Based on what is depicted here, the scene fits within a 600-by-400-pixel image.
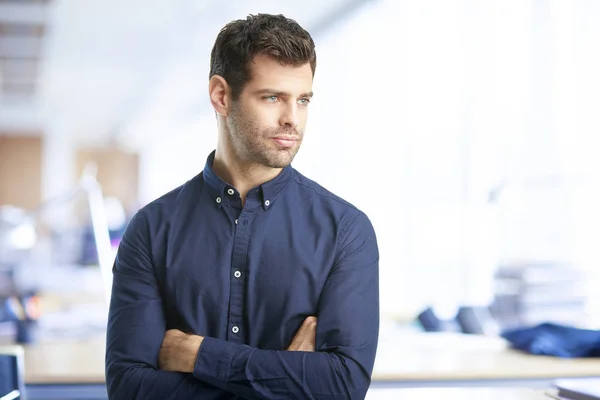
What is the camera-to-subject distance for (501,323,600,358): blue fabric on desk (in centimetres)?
273

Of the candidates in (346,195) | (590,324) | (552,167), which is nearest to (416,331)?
(590,324)

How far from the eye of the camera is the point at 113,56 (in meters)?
9.64

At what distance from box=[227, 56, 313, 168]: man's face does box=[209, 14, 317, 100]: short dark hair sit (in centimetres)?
2

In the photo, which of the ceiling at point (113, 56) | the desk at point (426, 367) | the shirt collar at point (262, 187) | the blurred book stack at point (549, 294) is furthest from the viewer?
the ceiling at point (113, 56)

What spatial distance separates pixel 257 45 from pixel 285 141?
0.67 ft

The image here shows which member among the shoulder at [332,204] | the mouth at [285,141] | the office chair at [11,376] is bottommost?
the office chair at [11,376]

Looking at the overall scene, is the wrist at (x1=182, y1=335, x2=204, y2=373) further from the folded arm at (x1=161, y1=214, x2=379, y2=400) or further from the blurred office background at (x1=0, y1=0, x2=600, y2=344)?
the blurred office background at (x1=0, y1=0, x2=600, y2=344)

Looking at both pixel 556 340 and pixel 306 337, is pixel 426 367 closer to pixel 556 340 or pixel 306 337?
pixel 556 340

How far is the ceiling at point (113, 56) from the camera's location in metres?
7.07

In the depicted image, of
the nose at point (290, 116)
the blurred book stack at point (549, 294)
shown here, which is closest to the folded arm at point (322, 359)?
the nose at point (290, 116)

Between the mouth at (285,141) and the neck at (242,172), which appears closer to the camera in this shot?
the mouth at (285,141)

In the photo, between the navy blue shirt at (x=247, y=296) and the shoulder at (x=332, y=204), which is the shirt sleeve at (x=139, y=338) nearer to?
the navy blue shirt at (x=247, y=296)

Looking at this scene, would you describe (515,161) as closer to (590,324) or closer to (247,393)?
(590,324)

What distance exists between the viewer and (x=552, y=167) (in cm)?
376
